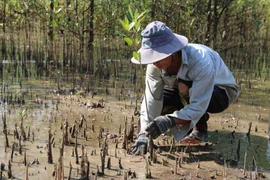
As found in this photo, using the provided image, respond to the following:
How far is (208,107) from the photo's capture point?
3.62 meters

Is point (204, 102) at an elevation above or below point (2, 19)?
below

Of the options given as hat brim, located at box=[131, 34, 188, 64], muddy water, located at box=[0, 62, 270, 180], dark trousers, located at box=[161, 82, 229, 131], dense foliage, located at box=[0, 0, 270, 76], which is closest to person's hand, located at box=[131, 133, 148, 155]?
muddy water, located at box=[0, 62, 270, 180]

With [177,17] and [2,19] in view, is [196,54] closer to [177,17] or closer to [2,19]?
[177,17]

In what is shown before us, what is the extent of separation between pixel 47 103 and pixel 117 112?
0.85 m

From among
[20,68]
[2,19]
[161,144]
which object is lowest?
[161,144]

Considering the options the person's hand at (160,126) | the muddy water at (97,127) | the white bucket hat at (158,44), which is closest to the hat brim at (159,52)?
the white bucket hat at (158,44)

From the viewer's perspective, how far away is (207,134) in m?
3.92

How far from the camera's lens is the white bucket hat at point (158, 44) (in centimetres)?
293

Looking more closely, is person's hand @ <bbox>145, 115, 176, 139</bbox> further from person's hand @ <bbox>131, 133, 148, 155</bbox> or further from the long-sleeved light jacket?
person's hand @ <bbox>131, 133, 148, 155</bbox>

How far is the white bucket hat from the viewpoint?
115 inches

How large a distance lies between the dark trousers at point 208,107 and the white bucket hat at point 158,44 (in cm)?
69

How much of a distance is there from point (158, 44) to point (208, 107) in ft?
3.09

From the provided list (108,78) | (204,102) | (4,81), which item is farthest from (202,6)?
(204,102)

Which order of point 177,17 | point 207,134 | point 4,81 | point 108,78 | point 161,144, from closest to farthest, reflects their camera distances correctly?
point 161,144 → point 207,134 → point 4,81 → point 108,78 → point 177,17
